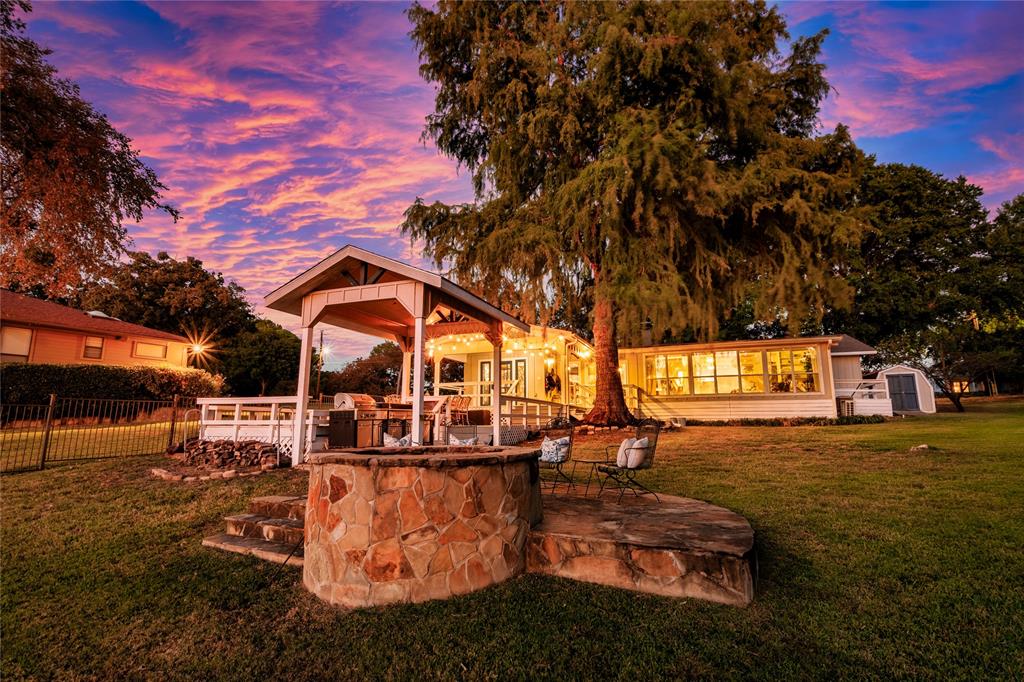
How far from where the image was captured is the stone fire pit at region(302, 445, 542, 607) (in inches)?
137

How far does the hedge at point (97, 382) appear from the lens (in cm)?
1437

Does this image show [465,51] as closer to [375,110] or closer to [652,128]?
[375,110]

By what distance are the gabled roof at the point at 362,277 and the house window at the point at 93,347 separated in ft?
59.8

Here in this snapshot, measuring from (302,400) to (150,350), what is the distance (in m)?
20.1

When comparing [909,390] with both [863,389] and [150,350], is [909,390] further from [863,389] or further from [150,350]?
[150,350]

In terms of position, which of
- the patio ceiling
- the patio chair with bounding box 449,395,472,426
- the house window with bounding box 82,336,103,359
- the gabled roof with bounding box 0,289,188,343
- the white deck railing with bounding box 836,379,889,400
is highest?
the gabled roof with bounding box 0,289,188,343

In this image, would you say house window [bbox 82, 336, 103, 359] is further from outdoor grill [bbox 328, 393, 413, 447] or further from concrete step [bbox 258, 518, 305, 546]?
concrete step [bbox 258, 518, 305, 546]

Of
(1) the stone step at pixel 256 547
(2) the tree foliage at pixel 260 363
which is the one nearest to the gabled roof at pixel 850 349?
(1) the stone step at pixel 256 547

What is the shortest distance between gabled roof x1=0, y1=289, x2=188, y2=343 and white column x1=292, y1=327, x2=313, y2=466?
55.6 feet

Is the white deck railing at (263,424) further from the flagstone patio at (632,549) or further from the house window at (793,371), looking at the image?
the house window at (793,371)

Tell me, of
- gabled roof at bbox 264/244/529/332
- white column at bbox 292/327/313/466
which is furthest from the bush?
white column at bbox 292/327/313/466

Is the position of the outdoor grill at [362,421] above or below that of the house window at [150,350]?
below

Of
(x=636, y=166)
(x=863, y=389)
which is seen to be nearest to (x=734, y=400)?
(x=863, y=389)

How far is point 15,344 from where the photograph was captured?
17891 mm
